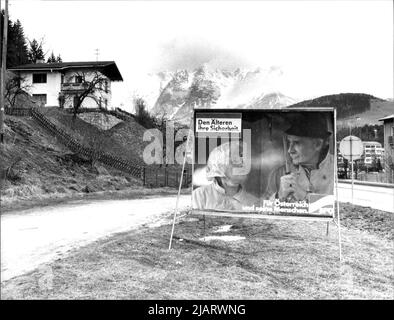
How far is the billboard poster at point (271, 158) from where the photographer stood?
709 centimetres

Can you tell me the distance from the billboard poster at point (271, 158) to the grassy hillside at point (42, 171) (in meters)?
8.11

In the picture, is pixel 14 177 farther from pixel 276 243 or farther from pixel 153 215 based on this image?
pixel 276 243

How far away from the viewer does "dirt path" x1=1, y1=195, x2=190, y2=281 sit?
596 centimetres

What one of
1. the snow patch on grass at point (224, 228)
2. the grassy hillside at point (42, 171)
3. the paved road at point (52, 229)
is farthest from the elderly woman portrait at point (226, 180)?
the grassy hillside at point (42, 171)

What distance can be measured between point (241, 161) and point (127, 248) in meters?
2.47

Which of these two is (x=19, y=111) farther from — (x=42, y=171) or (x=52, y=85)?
(x=42, y=171)

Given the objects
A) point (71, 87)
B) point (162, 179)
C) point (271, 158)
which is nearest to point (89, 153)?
point (162, 179)

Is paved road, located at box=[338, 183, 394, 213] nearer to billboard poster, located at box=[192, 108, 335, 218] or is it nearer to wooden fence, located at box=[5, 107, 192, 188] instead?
billboard poster, located at box=[192, 108, 335, 218]

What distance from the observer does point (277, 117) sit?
719 centimetres

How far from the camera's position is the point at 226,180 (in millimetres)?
7434

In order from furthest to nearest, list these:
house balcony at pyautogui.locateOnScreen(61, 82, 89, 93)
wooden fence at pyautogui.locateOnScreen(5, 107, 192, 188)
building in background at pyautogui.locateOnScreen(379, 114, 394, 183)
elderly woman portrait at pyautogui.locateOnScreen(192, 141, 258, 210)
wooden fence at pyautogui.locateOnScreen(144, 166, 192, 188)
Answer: building in background at pyautogui.locateOnScreen(379, 114, 394, 183)
house balcony at pyautogui.locateOnScreen(61, 82, 89, 93)
wooden fence at pyautogui.locateOnScreen(144, 166, 192, 188)
wooden fence at pyautogui.locateOnScreen(5, 107, 192, 188)
elderly woman portrait at pyautogui.locateOnScreen(192, 141, 258, 210)

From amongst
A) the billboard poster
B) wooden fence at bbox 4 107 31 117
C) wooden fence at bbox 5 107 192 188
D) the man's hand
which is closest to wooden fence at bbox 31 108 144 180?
wooden fence at bbox 5 107 192 188

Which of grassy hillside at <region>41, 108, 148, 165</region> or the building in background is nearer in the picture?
grassy hillside at <region>41, 108, 148, 165</region>

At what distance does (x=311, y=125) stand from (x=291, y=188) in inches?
44.1
